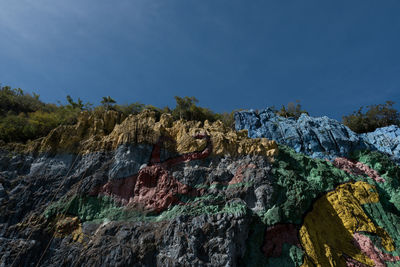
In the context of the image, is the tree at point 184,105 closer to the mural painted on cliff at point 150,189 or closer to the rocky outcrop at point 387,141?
the mural painted on cliff at point 150,189

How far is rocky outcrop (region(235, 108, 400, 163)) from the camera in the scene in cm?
1634

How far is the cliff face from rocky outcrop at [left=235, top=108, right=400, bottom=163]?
1.74 metres

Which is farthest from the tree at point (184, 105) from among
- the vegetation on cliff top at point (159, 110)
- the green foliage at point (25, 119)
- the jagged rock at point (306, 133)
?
the green foliage at point (25, 119)

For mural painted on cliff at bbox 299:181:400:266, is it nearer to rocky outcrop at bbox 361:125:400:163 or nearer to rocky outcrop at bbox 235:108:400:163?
rocky outcrop at bbox 235:108:400:163

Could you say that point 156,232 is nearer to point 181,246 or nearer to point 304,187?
point 181,246

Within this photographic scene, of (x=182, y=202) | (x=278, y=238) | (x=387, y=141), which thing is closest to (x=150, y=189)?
(x=182, y=202)

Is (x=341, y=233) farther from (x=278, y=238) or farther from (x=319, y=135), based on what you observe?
(x=319, y=135)

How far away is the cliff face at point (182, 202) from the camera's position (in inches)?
358

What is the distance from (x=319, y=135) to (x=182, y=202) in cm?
1161

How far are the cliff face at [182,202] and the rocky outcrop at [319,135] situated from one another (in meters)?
1.74

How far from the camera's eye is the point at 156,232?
30.6 feet

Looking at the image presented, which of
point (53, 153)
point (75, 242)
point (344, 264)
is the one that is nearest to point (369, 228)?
point (344, 264)

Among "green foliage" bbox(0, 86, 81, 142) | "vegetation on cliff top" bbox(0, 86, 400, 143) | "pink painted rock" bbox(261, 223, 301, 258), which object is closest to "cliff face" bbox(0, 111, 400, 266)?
"pink painted rock" bbox(261, 223, 301, 258)

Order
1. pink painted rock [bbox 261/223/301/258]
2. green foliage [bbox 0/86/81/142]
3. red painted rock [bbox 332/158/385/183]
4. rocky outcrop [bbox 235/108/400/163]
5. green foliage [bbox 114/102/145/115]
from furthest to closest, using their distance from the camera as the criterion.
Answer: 1. green foliage [bbox 114/102/145/115]
2. rocky outcrop [bbox 235/108/400/163]
3. red painted rock [bbox 332/158/385/183]
4. green foliage [bbox 0/86/81/142]
5. pink painted rock [bbox 261/223/301/258]
